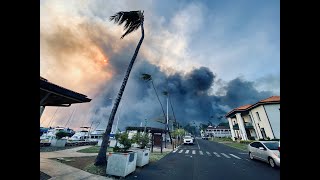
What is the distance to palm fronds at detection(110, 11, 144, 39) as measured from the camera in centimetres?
1439

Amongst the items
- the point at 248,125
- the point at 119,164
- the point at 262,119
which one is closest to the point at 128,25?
the point at 119,164

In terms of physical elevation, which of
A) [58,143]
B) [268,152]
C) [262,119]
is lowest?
[268,152]

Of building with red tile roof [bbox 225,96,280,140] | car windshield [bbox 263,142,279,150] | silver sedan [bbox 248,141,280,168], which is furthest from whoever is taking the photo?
building with red tile roof [bbox 225,96,280,140]

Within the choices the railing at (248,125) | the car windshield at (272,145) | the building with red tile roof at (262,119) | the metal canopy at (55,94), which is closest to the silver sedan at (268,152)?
the car windshield at (272,145)

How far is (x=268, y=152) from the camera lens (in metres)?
13.2

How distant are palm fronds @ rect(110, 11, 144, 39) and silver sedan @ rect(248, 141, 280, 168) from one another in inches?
553

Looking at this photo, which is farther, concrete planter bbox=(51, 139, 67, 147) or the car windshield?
concrete planter bbox=(51, 139, 67, 147)

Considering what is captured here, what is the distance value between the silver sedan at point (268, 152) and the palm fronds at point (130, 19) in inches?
553

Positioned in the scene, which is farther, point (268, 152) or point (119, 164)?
point (268, 152)

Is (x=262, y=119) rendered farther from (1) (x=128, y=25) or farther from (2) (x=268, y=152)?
(1) (x=128, y=25)

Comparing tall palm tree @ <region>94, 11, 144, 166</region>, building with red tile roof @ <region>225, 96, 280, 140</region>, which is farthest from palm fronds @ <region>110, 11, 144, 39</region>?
building with red tile roof @ <region>225, 96, 280, 140</region>

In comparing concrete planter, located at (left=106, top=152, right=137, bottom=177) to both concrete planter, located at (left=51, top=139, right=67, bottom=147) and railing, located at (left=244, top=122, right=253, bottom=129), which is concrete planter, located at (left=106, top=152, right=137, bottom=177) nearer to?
concrete planter, located at (left=51, top=139, right=67, bottom=147)

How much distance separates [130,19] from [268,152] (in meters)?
14.6
